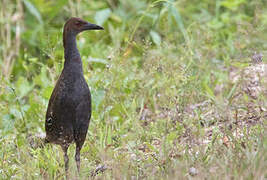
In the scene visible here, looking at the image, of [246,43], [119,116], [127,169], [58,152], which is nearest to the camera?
[127,169]

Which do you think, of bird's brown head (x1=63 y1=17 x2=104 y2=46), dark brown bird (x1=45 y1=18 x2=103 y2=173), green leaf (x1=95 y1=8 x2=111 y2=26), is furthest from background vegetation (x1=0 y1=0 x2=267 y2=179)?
bird's brown head (x1=63 y1=17 x2=104 y2=46)

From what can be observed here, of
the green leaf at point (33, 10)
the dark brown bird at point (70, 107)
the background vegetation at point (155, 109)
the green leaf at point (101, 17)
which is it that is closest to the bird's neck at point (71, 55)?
the dark brown bird at point (70, 107)

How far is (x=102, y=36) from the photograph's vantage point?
7949mm

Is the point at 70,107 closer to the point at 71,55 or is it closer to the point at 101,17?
the point at 71,55

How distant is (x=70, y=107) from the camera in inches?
163

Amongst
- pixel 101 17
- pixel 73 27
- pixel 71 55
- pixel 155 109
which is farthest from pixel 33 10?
pixel 71 55

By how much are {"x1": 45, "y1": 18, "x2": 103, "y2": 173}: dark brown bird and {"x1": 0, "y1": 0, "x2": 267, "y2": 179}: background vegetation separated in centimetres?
16

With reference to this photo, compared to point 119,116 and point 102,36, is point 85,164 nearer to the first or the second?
point 119,116

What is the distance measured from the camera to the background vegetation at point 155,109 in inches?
147

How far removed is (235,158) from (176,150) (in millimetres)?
753

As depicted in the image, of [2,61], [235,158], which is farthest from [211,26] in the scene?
[235,158]

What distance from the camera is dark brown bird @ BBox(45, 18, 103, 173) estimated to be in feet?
13.6

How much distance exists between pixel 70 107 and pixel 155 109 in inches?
64.9

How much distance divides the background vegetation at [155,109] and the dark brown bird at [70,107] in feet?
0.52
